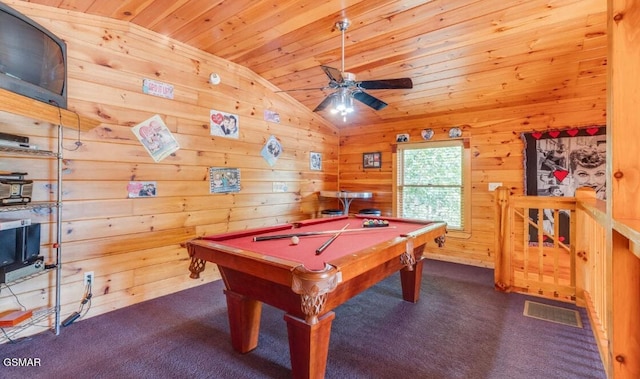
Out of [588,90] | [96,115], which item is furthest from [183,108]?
[588,90]

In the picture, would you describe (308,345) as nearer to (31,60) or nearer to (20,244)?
(20,244)

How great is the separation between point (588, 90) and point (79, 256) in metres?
5.32

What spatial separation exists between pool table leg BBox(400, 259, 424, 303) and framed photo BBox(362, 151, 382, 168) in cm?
244

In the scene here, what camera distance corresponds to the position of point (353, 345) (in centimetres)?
211

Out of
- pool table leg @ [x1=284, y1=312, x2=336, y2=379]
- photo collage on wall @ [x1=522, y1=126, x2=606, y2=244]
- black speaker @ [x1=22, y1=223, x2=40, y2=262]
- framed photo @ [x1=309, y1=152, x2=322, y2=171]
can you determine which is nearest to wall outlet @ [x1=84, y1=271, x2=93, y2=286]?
black speaker @ [x1=22, y1=223, x2=40, y2=262]

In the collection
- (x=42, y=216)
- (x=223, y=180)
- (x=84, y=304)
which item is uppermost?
(x=223, y=180)

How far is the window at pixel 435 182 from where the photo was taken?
14.0 feet

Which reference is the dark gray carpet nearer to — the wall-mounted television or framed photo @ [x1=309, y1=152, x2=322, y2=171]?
the wall-mounted television

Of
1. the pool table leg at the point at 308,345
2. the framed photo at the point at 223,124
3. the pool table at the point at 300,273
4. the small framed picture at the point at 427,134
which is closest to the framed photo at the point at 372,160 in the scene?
the small framed picture at the point at 427,134

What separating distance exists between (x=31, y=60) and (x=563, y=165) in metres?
5.16

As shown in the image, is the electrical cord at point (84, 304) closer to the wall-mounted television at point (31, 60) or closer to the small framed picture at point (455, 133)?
the wall-mounted television at point (31, 60)

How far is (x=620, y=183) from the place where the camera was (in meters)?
1.15

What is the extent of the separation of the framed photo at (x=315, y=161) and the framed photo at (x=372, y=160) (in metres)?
0.77

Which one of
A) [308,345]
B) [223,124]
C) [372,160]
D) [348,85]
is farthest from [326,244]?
[372,160]
